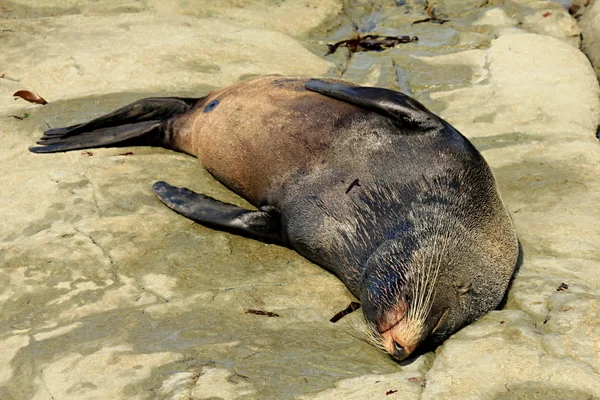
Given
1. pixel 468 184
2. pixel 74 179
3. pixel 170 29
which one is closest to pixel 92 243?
pixel 74 179

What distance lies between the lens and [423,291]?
389cm

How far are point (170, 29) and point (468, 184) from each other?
4.94 m

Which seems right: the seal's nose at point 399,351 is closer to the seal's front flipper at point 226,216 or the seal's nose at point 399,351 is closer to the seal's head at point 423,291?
the seal's head at point 423,291

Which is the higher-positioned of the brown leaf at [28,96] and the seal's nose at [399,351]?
the seal's nose at [399,351]

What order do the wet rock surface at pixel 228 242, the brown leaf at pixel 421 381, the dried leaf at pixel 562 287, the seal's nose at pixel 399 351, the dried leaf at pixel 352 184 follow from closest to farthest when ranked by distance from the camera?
the brown leaf at pixel 421 381 → the wet rock surface at pixel 228 242 → the seal's nose at pixel 399 351 → the dried leaf at pixel 562 287 → the dried leaf at pixel 352 184

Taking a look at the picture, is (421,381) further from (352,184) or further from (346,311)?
(352,184)

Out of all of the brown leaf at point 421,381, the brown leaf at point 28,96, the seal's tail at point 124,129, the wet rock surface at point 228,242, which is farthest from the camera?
the brown leaf at point 28,96

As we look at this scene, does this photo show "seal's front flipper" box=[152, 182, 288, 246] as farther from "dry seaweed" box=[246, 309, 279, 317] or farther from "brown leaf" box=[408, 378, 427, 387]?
"brown leaf" box=[408, 378, 427, 387]

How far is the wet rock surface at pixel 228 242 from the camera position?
365 cm

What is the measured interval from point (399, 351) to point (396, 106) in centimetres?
167

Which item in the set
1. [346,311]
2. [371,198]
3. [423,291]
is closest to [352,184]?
[371,198]

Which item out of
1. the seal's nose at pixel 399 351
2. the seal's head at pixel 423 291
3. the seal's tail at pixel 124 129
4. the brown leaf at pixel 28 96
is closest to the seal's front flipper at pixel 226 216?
the seal's head at pixel 423 291

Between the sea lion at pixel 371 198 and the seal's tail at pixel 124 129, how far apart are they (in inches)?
22.3

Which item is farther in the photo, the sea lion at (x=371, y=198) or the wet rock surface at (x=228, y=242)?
the sea lion at (x=371, y=198)
